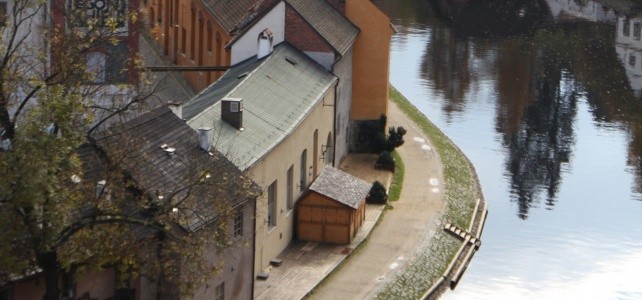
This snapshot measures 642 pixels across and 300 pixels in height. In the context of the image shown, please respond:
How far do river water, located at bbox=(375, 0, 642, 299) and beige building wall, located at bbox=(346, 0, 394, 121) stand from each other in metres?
5.38

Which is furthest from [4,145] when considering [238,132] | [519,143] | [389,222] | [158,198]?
[519,143]

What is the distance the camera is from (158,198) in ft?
103

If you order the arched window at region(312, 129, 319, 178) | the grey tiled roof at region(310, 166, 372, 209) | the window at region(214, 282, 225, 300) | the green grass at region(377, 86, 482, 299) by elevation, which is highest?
the arched window at region(312, 129, 319, 178)

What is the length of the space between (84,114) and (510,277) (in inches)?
890

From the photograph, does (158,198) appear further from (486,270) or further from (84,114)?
(486,270)

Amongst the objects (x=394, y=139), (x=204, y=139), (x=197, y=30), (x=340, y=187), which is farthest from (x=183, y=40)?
(x=204, y=139)

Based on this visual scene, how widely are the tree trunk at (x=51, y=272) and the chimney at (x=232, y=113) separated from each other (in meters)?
15.0

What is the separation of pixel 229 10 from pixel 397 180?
10202mm

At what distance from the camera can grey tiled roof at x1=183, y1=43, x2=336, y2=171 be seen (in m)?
40.6

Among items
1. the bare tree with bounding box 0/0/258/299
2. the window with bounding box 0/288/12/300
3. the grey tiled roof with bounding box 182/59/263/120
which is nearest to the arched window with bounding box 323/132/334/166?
the grey tiled roof with bounding box 182/59/263/120

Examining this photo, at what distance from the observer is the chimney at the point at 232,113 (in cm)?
4150

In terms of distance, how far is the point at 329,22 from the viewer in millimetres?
55344

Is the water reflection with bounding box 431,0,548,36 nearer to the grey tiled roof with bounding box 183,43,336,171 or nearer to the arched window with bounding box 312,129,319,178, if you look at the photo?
the grey tiled roof with bounding box 183,43,336,171

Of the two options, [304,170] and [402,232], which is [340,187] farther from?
[402,232]
